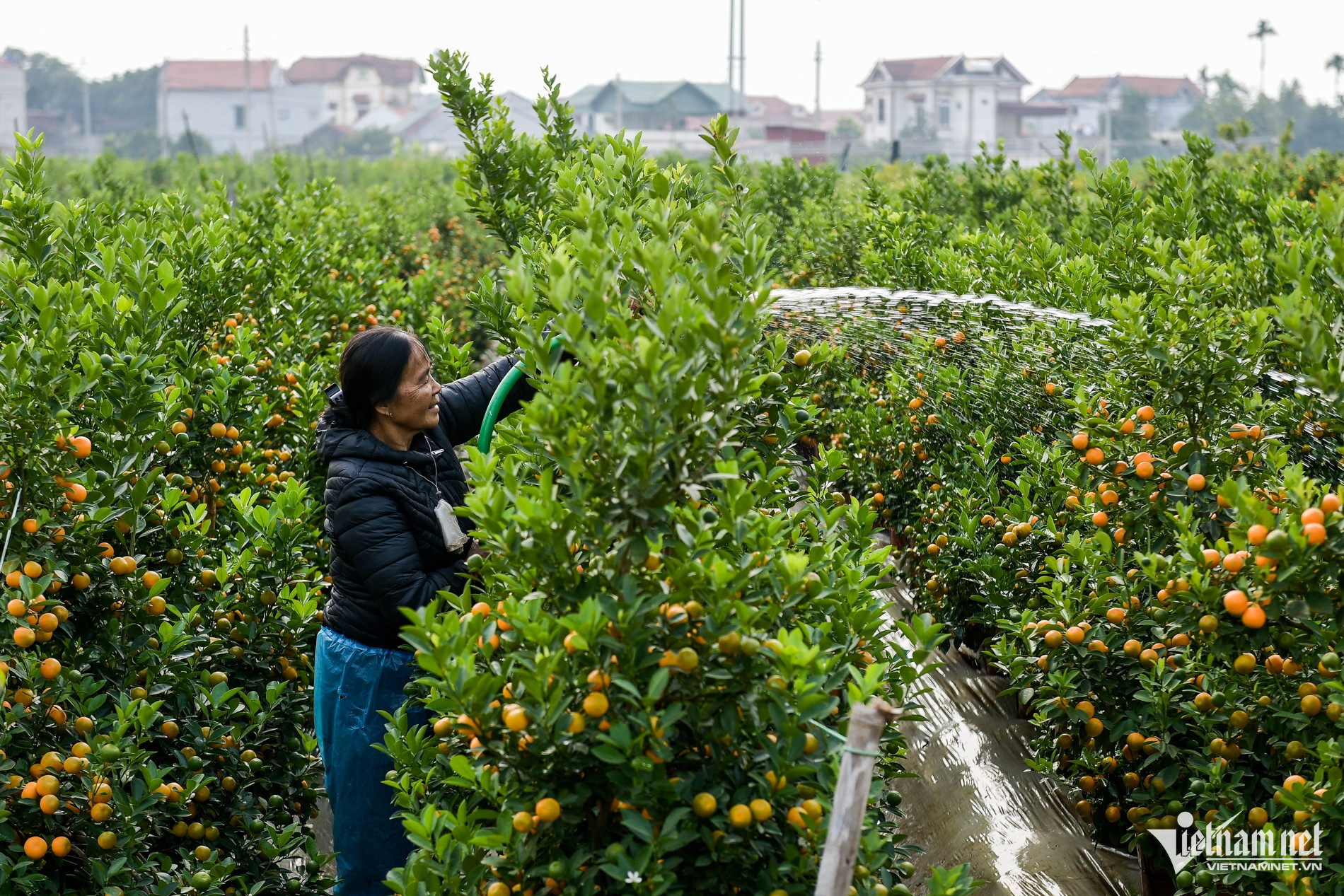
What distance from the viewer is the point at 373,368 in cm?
292

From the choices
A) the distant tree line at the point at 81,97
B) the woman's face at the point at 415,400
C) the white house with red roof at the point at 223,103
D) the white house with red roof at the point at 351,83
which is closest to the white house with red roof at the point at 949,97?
the white house with red roof at the point at 351,83

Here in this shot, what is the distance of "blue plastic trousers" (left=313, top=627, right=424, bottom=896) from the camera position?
2916 mm

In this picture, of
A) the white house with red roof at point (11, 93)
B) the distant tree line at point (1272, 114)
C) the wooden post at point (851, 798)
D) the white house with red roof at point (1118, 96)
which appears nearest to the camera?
the wooden post at point (851, 798)

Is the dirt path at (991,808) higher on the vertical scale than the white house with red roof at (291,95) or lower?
lower

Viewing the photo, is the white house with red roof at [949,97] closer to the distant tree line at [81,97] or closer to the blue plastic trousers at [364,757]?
the distant tree line at [81,97]

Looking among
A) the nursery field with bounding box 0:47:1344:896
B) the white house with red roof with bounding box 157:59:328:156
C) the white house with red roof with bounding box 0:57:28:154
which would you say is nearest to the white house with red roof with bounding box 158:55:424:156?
the white house with red roof with bounding box 157:59:328:156

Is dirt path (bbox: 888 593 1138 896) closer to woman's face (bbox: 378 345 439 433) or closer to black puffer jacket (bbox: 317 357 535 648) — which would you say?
black puffer jacket (bbox: 317 357 535 648)

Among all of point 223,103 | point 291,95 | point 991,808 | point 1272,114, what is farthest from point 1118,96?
point 991,808

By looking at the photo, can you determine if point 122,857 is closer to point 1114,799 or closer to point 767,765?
point 767,765

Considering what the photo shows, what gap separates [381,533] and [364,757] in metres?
0.61

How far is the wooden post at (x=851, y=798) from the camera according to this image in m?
1.68

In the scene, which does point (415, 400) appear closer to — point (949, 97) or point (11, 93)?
point (949, 97)

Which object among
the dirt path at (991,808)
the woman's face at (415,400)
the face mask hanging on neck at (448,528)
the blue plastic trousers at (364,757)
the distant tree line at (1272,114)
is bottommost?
the dirt path at (991,808)

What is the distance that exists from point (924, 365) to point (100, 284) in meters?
3.43
